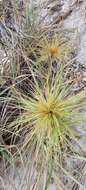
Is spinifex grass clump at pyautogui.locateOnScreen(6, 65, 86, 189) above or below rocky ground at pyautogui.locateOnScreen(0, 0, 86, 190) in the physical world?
below

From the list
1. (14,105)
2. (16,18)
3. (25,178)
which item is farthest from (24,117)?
(16,18)

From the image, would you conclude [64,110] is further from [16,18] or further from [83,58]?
[16,18]

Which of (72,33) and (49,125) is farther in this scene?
(72,33)

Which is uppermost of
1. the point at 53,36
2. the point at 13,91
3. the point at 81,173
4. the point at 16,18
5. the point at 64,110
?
the point at 16,18

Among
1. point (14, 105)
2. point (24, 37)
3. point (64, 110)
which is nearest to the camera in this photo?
point (64, 110)

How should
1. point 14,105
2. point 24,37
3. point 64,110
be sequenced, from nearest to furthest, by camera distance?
1. point 64,110
2. point 14,105
3. point 24,37

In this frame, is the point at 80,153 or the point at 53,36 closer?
the point at 80,153

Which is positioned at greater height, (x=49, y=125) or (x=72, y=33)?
(x=72, y=33)

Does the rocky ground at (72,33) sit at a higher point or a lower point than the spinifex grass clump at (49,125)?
higher
